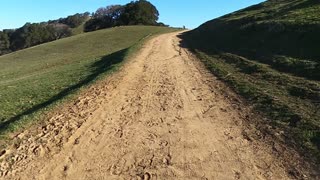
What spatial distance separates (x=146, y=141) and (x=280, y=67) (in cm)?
924

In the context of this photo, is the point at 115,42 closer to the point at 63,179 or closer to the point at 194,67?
A: the point at 194,67

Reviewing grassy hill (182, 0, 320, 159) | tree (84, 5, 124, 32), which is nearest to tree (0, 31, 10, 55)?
tree (84, 5, 124, 32)

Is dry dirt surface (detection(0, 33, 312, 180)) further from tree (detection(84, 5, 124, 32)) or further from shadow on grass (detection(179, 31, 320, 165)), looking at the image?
tree (detection(84, 5, 124, 32))

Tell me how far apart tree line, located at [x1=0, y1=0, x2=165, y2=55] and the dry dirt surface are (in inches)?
2987

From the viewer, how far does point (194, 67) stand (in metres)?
20.0

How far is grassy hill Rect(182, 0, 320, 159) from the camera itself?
10094 mm

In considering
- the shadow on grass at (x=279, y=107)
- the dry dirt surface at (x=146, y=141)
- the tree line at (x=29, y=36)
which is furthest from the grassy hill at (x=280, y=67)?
the tree line at (x=29, y=36)

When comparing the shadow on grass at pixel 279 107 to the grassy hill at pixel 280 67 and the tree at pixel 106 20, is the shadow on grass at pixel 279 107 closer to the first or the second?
the grassy hill at pixel 280 67

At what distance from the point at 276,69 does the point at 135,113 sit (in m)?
7.25

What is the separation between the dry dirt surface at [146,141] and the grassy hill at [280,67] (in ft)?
2.66

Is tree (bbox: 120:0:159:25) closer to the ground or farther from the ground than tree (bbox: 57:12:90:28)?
farther from the ground

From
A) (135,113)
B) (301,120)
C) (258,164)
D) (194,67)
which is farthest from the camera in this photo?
(194,67)

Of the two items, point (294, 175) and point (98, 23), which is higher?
point (294, 175)

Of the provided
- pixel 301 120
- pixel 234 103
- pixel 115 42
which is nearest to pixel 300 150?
pixel 301 120
